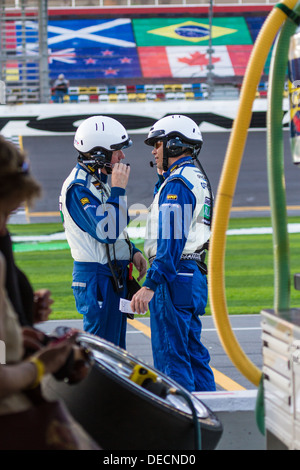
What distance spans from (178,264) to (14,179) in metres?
2.67

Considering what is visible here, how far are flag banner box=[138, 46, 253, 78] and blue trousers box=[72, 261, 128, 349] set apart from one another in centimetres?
3759

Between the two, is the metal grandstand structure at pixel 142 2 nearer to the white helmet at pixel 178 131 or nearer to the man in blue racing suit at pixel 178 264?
the white helmet at pixel 178 131

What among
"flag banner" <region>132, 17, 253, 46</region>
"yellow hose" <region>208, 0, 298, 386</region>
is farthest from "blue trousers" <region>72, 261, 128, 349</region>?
"flag banner" <region>132, 17, 253, 46</region>

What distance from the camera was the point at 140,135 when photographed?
25000 mm

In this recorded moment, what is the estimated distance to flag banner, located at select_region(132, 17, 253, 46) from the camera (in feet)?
149

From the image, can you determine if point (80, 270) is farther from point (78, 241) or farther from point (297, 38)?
point (297, 38)

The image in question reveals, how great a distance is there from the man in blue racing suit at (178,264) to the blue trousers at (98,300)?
24 cm

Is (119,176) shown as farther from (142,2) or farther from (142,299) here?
(142,2)

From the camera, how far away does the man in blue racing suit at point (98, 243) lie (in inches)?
180

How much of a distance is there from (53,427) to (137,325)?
7067mm

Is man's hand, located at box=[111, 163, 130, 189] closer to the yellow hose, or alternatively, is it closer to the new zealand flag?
the yellow hose

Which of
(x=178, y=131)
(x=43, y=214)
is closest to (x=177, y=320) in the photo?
(x=178, y=131)

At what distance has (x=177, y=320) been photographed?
4531 mm

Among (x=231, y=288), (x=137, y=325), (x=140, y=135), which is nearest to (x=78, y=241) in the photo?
(x=137, y=325)
